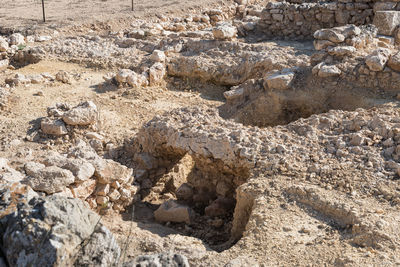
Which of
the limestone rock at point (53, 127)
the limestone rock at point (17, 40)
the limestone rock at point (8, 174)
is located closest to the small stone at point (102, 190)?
the limestone rock at point (8, 174)

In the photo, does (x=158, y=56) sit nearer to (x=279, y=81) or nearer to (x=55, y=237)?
(x=279, y=81)

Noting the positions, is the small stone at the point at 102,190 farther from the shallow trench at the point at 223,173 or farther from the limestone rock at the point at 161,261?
the limestone rock at the point at 161,261

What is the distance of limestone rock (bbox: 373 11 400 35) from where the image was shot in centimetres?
912

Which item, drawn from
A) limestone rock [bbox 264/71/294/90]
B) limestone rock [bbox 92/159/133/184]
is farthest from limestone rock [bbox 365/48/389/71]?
limestone rock [bbox 92/159/133/184]

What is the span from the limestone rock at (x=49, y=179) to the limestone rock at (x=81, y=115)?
2.04 metres

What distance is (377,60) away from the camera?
7160mm

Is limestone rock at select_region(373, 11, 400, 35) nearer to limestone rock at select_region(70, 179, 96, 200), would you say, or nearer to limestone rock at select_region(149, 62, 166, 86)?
limestone rock at select_region(149, 62, 166, 86)

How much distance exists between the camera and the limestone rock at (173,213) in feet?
18.2

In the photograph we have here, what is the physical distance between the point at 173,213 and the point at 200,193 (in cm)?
64

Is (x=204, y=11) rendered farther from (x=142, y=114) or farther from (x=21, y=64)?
(x=142, y=114)

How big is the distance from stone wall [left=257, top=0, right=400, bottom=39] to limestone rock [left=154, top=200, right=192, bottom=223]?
706 centimetres

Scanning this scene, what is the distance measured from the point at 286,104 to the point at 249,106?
0.62 metres

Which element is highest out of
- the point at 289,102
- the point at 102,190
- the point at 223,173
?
the point at 289,102

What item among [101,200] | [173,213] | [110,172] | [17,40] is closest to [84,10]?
[17,40]
